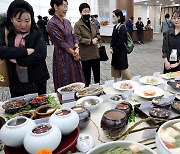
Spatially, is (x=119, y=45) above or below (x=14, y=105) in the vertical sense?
above

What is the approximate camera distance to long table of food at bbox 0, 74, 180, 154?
2.87 ft

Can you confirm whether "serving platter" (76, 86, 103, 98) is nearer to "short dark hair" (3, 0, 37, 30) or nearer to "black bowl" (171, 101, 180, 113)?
"black bowl" (171, 101, 180, 113)

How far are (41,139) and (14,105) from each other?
649mm

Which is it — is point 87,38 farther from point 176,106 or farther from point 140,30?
point 140,30

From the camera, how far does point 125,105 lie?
109cm

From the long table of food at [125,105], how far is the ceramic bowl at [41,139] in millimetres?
158

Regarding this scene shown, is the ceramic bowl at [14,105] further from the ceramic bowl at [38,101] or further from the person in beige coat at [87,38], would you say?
the person in beige coat at [87,38]

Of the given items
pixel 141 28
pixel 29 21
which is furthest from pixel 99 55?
pixel 141 28

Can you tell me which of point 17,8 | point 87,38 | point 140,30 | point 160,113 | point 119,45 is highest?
point 140,30

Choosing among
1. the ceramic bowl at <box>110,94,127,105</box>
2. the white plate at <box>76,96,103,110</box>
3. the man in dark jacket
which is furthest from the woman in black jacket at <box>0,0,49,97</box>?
the man in dark jacket

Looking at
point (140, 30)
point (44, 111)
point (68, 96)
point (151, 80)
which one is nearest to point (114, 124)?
point (44, 111)

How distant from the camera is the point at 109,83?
1620 millimetres

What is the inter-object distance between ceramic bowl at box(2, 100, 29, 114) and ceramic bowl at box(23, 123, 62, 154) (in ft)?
1.75

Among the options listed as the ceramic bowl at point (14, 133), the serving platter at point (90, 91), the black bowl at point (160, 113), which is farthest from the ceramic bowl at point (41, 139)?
the serving platter at point (90, 91)
